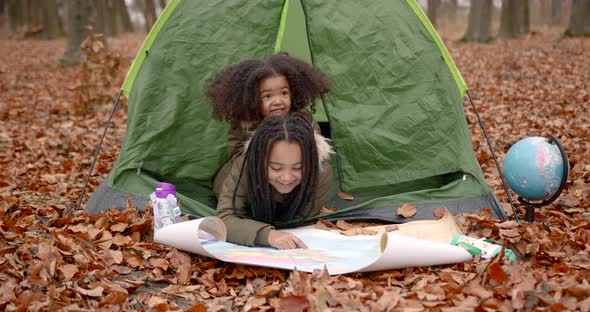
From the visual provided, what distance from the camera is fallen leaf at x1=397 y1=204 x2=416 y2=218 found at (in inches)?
135

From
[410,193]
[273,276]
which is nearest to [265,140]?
[273,276]

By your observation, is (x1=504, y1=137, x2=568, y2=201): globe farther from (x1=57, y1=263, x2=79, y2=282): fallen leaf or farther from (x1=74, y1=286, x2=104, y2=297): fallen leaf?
(x1=57, y1=263, x2=79, y2=282): fallen leaf

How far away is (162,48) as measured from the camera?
4016 mm

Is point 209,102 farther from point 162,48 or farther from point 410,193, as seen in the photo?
point 410,193

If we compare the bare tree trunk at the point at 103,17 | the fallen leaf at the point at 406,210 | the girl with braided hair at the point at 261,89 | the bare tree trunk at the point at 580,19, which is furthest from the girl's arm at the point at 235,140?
the bare tree trunk at the point at 103,17

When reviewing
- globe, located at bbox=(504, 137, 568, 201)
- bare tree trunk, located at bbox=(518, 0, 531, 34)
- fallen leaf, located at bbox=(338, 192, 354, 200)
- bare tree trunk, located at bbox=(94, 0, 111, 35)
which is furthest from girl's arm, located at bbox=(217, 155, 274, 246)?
bare tree trunk, located at bbox=(94, 0, 111, 35)

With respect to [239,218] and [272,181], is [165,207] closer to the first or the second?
[239,218]

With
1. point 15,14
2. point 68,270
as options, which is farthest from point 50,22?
point 68,270

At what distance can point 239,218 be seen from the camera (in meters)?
3.18

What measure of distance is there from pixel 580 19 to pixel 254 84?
11727mm

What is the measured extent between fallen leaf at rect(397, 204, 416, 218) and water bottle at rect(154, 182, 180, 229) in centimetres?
131

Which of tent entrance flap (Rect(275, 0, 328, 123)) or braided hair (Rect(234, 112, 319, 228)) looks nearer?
braided hair (Rect(234, 112, 319, 228))

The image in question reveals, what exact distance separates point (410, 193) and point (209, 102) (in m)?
1.54

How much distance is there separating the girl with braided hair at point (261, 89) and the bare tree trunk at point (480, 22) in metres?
11.7
